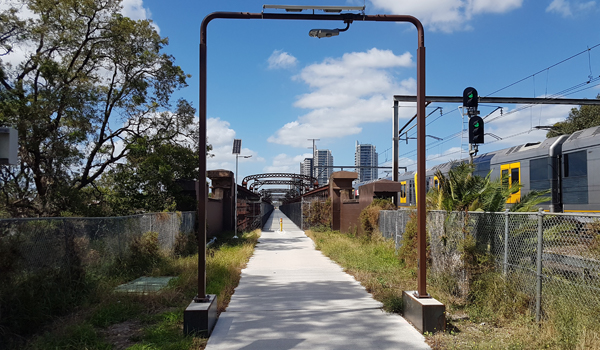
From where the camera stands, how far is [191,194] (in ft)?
57.0

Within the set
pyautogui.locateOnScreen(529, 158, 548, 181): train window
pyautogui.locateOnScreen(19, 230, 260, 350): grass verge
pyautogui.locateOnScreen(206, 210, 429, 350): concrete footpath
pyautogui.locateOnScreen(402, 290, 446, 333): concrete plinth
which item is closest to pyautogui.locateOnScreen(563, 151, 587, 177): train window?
pyautogui.locateOnScreen(529, 158, 548, 181): train window

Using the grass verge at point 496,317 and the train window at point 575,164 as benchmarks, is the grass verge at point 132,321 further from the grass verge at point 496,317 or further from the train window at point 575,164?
the train window at point 575,164

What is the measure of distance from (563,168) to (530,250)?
12266mm

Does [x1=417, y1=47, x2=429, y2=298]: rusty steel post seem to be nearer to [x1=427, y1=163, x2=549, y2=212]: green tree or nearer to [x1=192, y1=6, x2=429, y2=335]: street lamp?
[x1=192, y1=6, x2=429, y2=335]: street lamp

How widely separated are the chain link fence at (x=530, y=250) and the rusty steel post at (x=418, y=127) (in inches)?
53.3

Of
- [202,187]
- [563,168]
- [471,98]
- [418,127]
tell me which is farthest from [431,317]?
[563,168]

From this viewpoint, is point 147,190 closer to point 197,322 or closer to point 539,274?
point 197,322

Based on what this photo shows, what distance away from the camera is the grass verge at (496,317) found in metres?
5.01

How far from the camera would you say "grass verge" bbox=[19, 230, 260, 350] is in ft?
18.0

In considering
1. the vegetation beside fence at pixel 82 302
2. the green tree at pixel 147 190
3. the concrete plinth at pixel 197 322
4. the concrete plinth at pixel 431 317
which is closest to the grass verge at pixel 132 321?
the vegetation beside fence at pixel 82 302

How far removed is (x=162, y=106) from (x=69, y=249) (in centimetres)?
1334

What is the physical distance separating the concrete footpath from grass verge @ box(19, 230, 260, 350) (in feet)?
1.55

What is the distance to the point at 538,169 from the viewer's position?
1769 cm

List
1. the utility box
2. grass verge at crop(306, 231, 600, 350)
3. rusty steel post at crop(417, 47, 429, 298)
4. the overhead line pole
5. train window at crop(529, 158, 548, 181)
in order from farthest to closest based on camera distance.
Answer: the overhead line pole < train window at crop(529, 158, 548, 181) < the utility box < rusty steel post at crop(417, 47, 429, 298) < grass verge at crop(306, 231, 600, 350)
